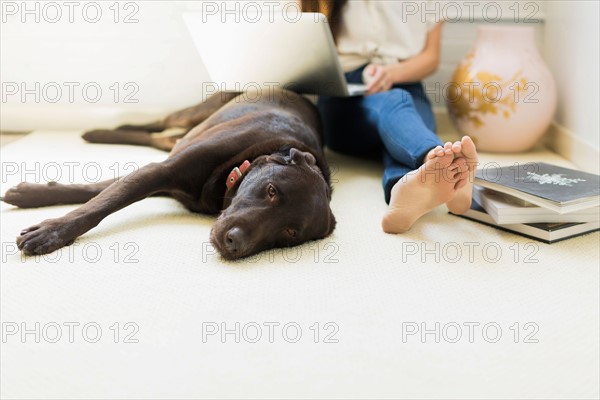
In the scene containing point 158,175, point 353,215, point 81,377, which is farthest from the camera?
point 353,215

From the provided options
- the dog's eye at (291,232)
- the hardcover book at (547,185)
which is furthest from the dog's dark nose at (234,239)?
the hardcover book at (547,185)

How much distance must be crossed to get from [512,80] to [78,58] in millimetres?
1880

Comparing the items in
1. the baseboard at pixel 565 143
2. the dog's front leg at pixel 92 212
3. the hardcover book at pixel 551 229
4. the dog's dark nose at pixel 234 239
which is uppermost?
the dog's front leg at pixel 92 212

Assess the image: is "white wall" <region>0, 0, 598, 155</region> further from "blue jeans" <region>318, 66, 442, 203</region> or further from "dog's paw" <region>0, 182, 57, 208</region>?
"dog's paw" <region>0, 182, 57, 208</region>

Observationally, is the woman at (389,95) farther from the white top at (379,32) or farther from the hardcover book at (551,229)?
the hardcover book at (551,229)

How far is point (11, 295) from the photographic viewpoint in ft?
4.09

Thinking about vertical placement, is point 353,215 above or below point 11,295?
below

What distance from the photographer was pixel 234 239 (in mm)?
1370

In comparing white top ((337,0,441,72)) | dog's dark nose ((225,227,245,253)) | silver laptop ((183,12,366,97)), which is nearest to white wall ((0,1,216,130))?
silver laptop ((183,12,366,97))

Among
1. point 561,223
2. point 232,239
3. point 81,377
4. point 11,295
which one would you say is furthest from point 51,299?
point 561,223

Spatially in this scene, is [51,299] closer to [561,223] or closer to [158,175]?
[158,175]

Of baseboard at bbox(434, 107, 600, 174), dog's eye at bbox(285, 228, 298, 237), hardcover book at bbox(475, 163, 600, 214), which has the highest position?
dog's eye at bbox(285, 228, 298, 237)

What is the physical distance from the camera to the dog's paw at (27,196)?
170cm

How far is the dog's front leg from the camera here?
1.40m
